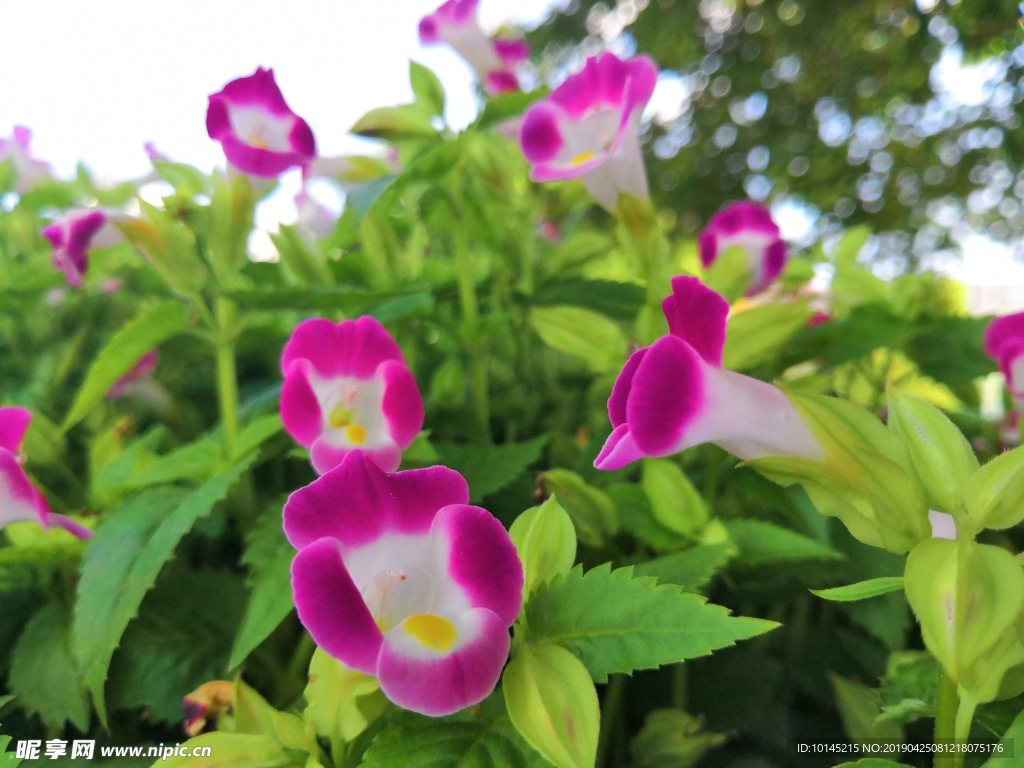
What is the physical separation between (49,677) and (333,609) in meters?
0.26

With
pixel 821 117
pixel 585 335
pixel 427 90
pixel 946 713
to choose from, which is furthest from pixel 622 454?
pixel 821 117

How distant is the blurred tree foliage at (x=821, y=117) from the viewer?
1.87m

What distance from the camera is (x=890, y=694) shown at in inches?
13.2

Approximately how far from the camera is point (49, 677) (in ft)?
1.30

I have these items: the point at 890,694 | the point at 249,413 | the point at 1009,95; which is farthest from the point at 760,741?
the point at 1009,95

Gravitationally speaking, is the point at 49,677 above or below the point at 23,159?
below

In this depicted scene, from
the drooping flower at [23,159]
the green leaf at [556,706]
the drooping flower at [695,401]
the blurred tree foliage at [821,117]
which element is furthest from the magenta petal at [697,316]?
the blurred tree foliage at [821,117]

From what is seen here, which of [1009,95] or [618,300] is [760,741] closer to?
[618,300]

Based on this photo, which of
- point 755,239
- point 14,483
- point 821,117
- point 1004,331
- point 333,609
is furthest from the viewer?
point 821,117

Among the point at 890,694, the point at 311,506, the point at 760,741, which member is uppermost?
the point at 311,506

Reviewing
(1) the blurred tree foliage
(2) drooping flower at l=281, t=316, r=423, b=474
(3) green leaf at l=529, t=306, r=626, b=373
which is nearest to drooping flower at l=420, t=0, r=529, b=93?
(3) green leaf at l=529, t=306, r=626, b=373

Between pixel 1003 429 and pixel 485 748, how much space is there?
48 cm

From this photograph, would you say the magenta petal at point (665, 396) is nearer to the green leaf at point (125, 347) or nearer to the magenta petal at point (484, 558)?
the magenta petal at point (484, 558)

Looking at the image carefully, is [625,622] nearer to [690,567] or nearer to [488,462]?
[690,567]
